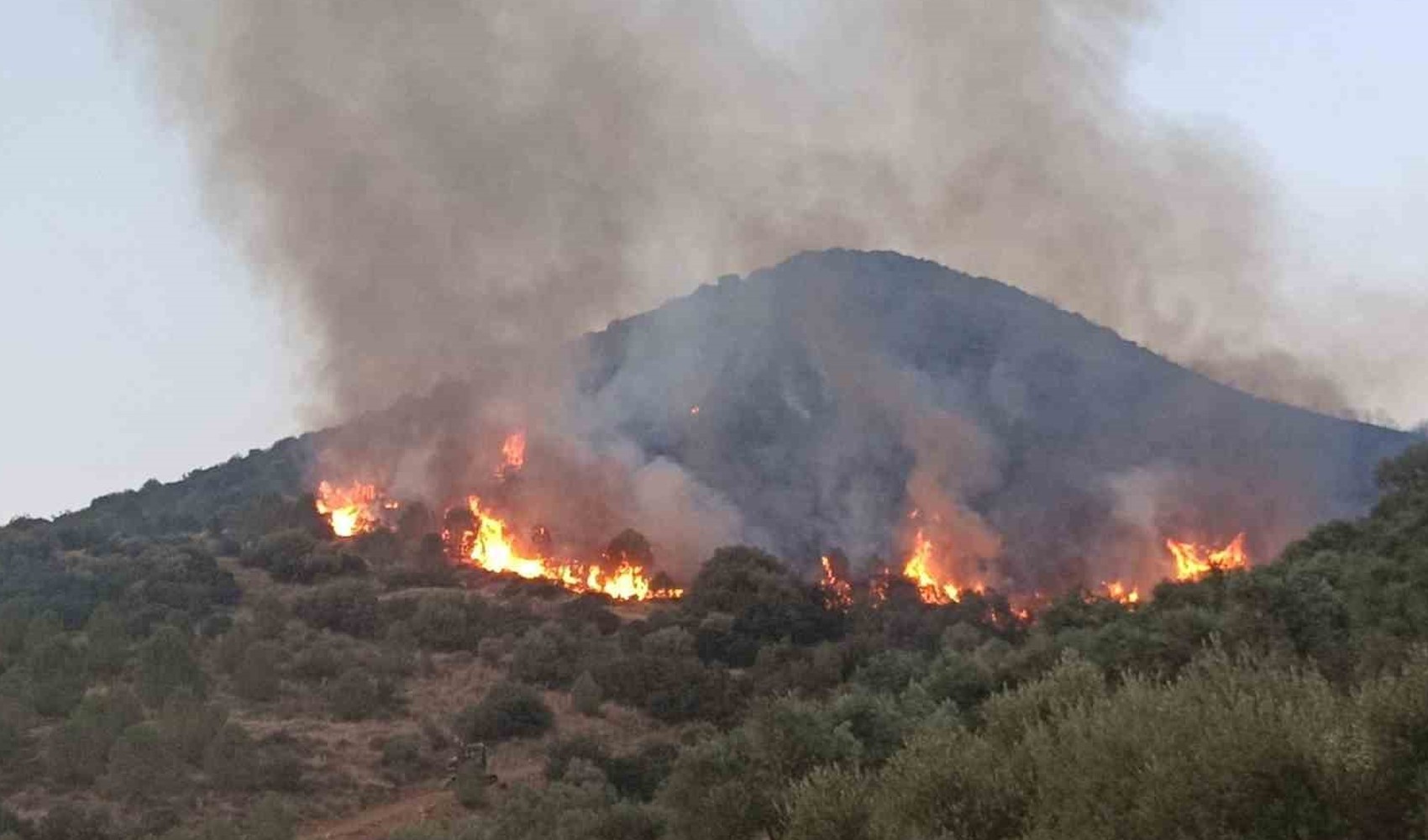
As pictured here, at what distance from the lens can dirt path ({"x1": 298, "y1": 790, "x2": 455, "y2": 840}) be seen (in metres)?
38.5

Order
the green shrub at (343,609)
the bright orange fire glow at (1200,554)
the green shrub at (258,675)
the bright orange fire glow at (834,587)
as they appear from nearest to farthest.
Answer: the green shrub at (258,675) < the green shrub at (343,609) < the bright orange fire glow at (834,587) < the bright orange fire glow at (1200,554)

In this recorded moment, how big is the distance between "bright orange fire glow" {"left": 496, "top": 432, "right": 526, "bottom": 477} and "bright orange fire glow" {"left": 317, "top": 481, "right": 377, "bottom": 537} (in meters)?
9.52

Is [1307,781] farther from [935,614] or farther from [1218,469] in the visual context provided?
[1218,469]

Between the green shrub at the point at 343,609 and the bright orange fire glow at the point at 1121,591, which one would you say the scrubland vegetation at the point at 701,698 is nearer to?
the green shrub at the point at 343,609

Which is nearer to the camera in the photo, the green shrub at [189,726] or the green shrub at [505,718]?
the green shrub at [189,726]

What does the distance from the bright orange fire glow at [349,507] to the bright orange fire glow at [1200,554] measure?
5255 cm

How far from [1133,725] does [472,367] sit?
280 ft

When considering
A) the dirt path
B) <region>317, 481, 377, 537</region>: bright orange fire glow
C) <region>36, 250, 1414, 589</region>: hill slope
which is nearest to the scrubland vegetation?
the dirt path

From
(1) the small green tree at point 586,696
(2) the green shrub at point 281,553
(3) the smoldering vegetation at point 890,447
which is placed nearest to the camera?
(1) the small green tree at point 586,696

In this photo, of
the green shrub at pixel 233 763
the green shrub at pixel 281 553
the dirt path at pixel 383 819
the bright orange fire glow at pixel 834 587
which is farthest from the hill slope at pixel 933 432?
the dirt path at pixel 383 819

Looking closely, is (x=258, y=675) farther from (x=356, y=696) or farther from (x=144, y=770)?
(x=144, y=770)

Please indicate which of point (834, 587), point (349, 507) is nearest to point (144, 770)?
point (834, 587)

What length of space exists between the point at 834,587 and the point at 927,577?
1280 cm

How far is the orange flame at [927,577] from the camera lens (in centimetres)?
7781
